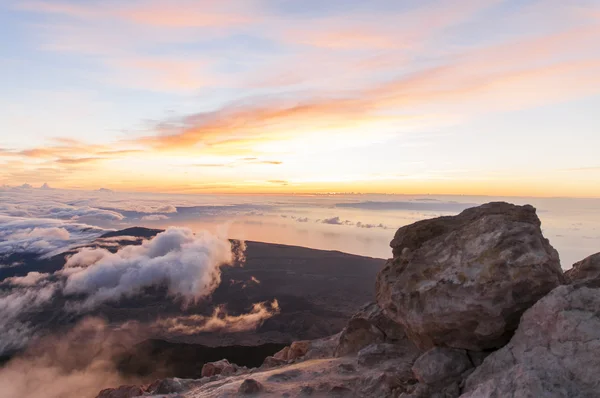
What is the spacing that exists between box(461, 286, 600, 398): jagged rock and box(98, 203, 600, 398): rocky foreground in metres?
0.02

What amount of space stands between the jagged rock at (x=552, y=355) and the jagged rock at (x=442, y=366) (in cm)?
97

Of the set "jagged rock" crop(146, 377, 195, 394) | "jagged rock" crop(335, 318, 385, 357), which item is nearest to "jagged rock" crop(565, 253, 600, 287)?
"jagged rock" crop(335, 318, 385, 357)

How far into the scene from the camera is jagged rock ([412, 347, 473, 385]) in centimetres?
1152

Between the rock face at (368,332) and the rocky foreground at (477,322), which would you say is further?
the rock face at (368,332)

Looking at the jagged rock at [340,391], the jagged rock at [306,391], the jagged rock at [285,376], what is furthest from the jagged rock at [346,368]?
the jagged rock at [306,391]

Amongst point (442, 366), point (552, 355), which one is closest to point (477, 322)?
point (442, 366)

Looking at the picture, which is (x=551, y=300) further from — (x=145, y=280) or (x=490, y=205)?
(x=145, y=280)

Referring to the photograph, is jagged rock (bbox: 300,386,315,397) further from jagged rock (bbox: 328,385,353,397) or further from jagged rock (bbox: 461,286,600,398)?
jagged rock (bbox: 461,286,600,398)

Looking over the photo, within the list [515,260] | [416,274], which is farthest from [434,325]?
[515,260]

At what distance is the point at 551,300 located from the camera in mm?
9695

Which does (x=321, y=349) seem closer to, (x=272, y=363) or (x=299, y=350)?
(x=299, y=350)

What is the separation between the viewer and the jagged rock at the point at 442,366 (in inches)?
453

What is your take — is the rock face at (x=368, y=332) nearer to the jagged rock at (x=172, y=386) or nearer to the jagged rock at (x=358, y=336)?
the jagged rock at (x=358, y=336)

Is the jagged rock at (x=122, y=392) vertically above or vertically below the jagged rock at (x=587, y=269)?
below
